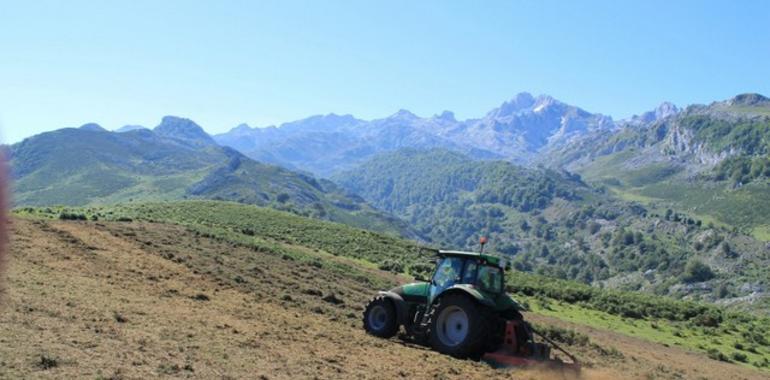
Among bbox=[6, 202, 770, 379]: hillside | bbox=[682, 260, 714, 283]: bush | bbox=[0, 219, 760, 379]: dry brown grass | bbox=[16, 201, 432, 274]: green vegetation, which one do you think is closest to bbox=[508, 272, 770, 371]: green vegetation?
bbox=[6, 202, 770, 379]: hillside

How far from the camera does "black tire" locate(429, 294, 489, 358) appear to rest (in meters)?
15.3

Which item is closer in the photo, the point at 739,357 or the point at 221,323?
the point at 221,323

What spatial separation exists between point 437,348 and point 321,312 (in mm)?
7875

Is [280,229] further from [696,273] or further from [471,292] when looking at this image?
[696,273]

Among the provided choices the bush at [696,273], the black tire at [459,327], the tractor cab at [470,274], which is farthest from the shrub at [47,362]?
the bush at [696,273]

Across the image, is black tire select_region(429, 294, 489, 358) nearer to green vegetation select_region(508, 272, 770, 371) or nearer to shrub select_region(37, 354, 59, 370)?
shrub select_region(37, 354, 59, 370)

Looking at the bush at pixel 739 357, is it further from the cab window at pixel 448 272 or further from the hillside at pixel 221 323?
the cab window at pixel 448 272

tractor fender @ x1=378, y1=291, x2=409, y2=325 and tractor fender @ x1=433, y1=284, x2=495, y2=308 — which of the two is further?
tractor fender @ x1=378, y1=291, x2=409, y2=325

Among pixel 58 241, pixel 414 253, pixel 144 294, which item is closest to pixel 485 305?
pixel 144 294

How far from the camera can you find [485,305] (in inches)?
609

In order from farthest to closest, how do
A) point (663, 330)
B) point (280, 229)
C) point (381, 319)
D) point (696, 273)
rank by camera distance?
point (696, 273) < point (280, 229) < point (663, 330) < point (381, 319)

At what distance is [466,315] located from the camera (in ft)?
51.0

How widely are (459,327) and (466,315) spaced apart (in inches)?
23.1

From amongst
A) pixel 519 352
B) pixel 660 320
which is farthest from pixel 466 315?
pixel 660 320
